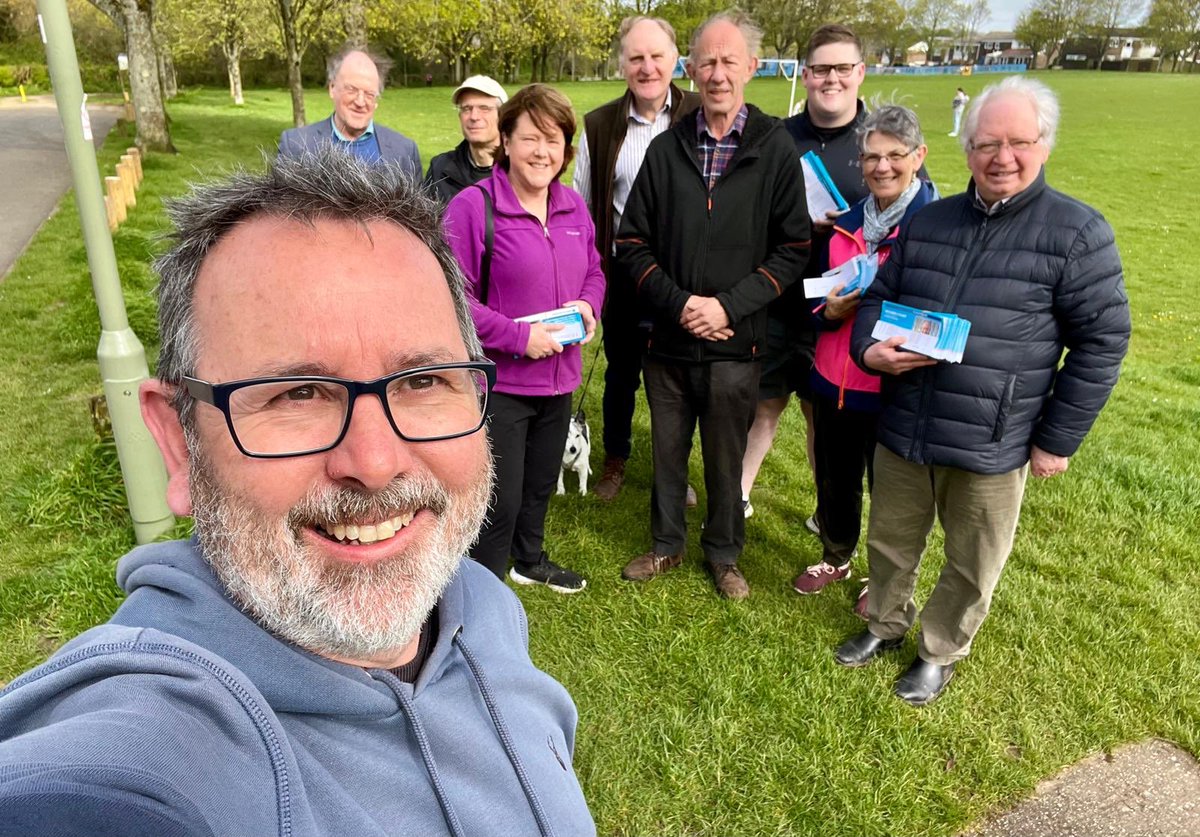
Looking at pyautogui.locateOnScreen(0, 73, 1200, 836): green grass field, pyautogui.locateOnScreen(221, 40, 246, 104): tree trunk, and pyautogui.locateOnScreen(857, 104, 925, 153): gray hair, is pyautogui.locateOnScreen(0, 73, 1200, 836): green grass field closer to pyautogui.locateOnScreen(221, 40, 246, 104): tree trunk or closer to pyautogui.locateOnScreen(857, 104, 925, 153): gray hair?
pyautogui.locateOnScreen(857, 104, 925, 153): gray hair

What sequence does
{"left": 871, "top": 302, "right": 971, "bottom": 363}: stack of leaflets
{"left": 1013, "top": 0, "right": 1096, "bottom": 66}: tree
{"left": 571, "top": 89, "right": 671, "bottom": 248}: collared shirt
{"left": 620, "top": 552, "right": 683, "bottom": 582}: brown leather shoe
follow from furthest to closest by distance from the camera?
{"left": 1013, "top": 0, "right": 1096, "bottom": 66}: tree, {"left": 571, "top": 89, "right": 671, "bottom": 248}: collared shirt, {"left": 620, "top": 552, "right": 683, "bottom": 582}: brown leather shoe, {"left": 871, "top": 302, "right": 971, "bottom": 363}: stack of leaflets

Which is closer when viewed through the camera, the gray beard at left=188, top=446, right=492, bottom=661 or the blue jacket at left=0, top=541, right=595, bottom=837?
the blue jacket at left=0, top=541, right=595, bottom=837

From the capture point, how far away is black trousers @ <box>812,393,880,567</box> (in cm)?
380

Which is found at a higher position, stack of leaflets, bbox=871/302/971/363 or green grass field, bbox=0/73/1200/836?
stack of leaflets, bbox=871/302/971/363

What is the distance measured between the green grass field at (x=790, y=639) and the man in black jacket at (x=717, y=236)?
0.93 m

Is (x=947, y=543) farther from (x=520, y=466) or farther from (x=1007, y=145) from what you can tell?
(x=520, y=466)

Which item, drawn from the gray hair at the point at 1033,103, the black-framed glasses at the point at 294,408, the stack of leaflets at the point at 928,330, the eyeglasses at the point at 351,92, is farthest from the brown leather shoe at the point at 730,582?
the eyeglasses at the point at 351,92

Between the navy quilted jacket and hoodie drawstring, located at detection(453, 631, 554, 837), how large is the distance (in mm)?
2247

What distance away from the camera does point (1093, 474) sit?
538cm

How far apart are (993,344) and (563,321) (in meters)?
1.74

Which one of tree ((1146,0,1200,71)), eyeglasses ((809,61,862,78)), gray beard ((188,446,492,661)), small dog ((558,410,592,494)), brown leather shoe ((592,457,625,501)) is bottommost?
brown leather shoe ((592,457,625,501))

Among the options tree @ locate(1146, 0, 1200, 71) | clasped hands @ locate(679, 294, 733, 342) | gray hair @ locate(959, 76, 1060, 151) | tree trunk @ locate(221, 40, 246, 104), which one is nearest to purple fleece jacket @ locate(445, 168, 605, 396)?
clasped hands @ locate(679, 294, 733, 342)

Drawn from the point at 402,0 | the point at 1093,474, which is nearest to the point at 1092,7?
the point at 402,0

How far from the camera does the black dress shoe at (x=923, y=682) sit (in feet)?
10.9
